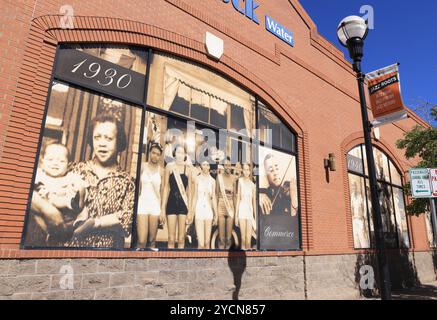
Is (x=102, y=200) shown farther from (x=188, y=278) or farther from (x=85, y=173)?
(x=188, y=278)

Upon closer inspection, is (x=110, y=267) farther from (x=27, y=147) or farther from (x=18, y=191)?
(x=27, y=147)

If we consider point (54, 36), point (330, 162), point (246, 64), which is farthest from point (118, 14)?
point (330, 162)

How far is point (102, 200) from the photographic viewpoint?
6395 mm

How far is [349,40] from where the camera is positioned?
590 centimetres

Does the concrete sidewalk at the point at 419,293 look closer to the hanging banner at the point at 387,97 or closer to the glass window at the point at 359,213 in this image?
the glass window at the point at 359,213

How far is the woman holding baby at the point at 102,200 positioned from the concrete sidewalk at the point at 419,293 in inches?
399

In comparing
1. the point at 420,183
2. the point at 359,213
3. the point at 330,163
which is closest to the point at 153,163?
the point at 420,183

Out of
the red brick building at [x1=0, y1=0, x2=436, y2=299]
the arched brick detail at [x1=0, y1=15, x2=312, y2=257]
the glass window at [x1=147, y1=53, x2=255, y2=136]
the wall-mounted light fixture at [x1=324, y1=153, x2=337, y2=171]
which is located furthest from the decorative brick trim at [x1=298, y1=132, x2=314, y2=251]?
the arched brick detail at [x1=0, y1=15, x2=312, y2=257]

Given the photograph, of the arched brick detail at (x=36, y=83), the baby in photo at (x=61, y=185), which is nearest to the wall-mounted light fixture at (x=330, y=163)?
the arched brick detail at (x=36, y=83)

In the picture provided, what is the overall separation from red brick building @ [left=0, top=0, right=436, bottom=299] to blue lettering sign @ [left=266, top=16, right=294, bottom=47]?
0.23 metres

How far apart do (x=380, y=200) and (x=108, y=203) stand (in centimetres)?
1223

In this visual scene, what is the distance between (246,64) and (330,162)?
14.9ft

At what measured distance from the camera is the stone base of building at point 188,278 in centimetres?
530

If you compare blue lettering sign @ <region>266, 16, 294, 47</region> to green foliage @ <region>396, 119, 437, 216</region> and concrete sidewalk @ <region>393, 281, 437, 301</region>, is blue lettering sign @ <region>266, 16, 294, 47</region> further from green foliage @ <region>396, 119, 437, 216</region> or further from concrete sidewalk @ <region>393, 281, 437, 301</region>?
concrete sidewalk @ <region>393, 281, 437, 301</region>
